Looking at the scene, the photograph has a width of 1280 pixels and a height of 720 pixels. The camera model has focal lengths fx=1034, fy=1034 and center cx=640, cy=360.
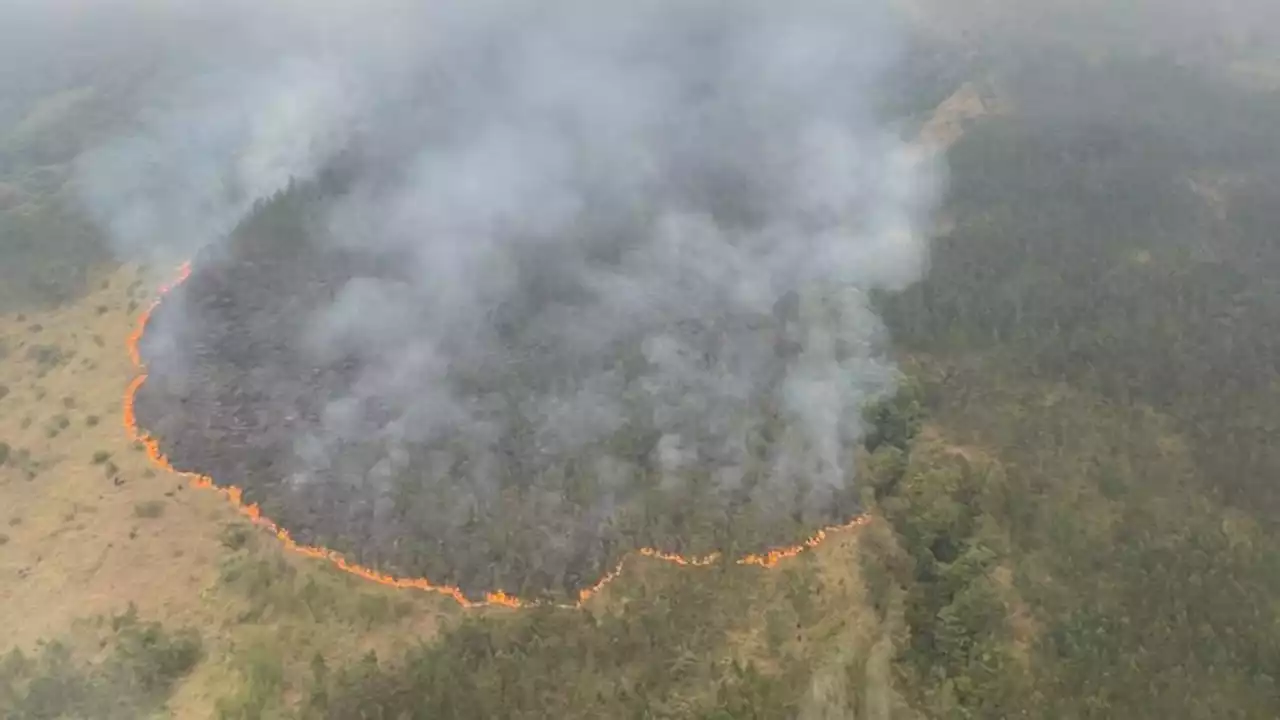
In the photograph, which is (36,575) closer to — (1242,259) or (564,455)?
(564,455)

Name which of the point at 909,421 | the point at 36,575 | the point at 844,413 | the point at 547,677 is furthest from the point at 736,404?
the point at 36,575

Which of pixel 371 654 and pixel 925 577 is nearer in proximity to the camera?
pixel 371 654

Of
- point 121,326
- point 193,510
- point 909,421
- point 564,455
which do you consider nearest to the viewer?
point 193,510

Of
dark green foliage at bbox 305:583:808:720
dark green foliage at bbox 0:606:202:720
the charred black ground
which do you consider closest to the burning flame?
the charred black ground

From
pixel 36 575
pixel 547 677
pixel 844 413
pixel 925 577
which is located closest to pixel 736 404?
pixel 844 413

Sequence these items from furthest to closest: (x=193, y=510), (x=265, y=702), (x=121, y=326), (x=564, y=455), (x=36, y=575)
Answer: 1. (x=121, y=326)
2. (x=564, y=455)
3. (x=193, y=510)
4. (x=36, y=575)
5. (x=265, y=702)

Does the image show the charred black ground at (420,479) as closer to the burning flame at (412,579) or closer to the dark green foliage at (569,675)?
the burning flame at (412,579)
